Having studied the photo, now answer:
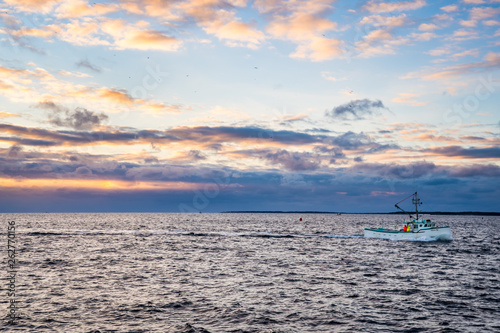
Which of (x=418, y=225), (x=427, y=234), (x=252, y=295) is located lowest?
(x=427, y=234)

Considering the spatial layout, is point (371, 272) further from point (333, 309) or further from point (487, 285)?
point (333, 309)

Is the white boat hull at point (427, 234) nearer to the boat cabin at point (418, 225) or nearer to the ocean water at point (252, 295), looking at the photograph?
the boat cabin at point (418, 225)

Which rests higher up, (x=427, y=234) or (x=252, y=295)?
(x=252, y=295)

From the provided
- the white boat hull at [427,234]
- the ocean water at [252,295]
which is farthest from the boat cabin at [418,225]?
the ocean water at [252,295]

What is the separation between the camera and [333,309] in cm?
3164

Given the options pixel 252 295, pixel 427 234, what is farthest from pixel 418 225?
pixel 252 295

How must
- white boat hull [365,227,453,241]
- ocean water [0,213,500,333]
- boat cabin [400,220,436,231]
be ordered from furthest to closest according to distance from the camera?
boat cabin [400,220,436,231] → white boat hull [365,227,453,241] → ocean water [0,213,500,333]

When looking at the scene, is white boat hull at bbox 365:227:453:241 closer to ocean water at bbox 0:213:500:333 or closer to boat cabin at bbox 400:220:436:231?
boat cabin at bbox 400:220:436:231

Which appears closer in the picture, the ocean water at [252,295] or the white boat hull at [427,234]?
the ocean water at [252,295]

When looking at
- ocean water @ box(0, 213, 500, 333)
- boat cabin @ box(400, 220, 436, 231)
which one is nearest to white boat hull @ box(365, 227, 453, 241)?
boat cabin @ box(400, 220, 436, 231)

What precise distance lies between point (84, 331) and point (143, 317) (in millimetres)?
4436

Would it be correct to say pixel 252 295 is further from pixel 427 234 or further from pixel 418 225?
pixel 427 234

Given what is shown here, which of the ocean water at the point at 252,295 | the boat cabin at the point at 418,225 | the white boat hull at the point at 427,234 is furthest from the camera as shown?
the boat cabin at the point at 418,225

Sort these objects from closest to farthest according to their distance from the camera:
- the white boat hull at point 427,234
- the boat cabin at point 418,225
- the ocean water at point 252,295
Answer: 1. the ocean water at point 252,295
2. the white boat hull at point 427,234
3. the boat cabin at point 418,225
